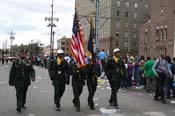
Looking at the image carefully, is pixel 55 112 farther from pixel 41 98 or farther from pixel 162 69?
pixel 162 69

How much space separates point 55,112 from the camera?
13102 millimetres

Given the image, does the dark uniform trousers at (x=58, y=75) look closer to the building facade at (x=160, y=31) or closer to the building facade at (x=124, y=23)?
the building facade at (x=160, y=31)

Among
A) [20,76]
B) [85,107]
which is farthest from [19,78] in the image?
[85,107]

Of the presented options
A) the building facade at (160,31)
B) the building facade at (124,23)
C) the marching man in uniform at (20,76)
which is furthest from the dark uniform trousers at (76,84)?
the building facade at (124,23)

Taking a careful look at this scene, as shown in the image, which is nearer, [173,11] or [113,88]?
[113,88]

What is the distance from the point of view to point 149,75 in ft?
66.4

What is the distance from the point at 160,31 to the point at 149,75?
54663 millimetres

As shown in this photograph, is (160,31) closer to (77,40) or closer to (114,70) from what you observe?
(77,40)

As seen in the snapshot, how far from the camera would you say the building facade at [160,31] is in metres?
69.1

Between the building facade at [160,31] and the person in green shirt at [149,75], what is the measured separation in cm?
4544

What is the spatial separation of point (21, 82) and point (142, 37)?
72343mm

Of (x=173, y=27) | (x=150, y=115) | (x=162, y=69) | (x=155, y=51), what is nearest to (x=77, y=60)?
(x=150, y=115)

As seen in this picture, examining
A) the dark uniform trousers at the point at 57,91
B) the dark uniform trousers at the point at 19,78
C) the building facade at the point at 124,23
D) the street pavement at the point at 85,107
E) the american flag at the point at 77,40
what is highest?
the building facade at the point at 124,23

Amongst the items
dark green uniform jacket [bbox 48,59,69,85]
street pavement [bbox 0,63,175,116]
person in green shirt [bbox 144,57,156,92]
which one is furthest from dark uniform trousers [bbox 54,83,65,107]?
person in green shirt [bbox 144,57,156,92]
